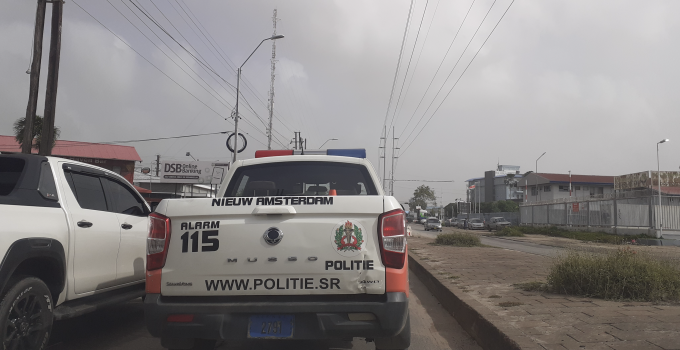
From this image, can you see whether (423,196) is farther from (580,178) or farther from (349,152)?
(349,152)

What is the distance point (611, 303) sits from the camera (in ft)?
18.9

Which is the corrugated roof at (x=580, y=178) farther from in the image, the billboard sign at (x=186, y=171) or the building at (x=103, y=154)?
the building at (x=103, y=154)

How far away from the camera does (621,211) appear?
101ft

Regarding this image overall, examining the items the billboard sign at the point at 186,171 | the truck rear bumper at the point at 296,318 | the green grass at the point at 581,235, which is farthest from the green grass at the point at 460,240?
the billboard sign at the point at 186,171

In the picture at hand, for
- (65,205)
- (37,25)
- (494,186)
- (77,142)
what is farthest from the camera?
(494,186)

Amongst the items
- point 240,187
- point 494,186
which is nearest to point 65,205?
point 240,187

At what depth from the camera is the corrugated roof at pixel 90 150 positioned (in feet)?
137

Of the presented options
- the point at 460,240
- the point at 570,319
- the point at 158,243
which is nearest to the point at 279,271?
the point at 158,243

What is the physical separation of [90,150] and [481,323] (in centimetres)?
4402

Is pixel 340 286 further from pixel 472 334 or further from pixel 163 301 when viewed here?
pixel 472 334

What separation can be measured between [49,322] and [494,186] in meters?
109

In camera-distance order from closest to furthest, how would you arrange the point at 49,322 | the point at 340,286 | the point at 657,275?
the point at 340,286
the point at 49,322
the point at 657,275

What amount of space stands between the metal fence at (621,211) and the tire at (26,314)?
30.9 m

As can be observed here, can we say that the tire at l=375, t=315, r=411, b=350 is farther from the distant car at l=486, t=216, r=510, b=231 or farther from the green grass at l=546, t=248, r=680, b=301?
the distant car at l=486, t=216, r=510, b=231
